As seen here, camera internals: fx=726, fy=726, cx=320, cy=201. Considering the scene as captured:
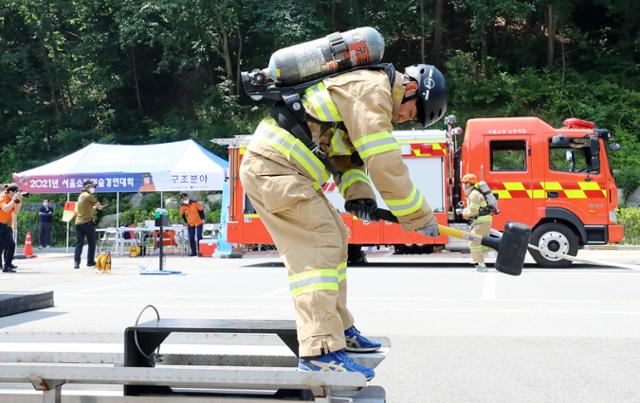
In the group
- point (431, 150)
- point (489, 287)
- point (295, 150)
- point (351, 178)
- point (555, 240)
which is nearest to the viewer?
point (295, 150)

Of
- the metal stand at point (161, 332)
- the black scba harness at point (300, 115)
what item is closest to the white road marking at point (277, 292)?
the metal stand at point (161, 332)

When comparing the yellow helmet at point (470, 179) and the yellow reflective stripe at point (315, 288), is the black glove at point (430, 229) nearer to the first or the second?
the yellow reflective stripe at point (315, 288)

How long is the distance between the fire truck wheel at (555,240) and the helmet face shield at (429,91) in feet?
34.9

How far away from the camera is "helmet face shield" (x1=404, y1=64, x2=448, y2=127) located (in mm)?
3732

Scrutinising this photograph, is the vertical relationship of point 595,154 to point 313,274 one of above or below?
above

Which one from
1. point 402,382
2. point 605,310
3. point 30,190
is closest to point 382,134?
point 402,382

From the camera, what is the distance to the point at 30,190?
19438mm

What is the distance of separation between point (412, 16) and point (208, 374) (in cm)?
3002

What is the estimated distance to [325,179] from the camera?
12.1 ft

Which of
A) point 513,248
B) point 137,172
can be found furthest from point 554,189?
point 513,248

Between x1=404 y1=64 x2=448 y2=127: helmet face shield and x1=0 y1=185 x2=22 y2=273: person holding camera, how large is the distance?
12.2 metres

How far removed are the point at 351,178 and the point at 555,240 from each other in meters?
10.9

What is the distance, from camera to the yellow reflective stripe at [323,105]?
3.48 meters

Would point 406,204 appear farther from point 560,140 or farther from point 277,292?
point 560,140
